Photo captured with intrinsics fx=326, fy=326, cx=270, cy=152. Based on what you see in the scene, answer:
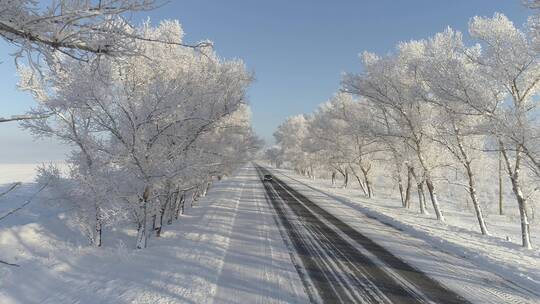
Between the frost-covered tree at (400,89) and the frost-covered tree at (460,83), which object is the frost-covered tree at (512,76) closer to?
the frost-covered tree at (460,83)

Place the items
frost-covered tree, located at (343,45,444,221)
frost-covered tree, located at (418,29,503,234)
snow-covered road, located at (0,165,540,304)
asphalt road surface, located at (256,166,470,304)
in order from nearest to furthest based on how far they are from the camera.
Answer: asphalt road surface, located at (256,166,470,304) → snow-covered road, located at (0,165,540,304) → frost-covered tree, located at (418,29,503,234) → frost-covered tree, located at (343,45,444,221)

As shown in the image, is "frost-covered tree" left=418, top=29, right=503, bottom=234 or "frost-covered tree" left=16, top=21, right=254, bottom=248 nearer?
"frost-covered tree" left=16, top=21, right=254, bottom=248

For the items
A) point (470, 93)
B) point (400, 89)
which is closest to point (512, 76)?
point (470, 93)

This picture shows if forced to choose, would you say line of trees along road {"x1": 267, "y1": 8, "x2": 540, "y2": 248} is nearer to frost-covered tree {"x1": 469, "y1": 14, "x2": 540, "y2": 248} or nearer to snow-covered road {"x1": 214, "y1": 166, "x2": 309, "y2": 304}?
frost-covered tree {"x1": 469, "y1": 14, "x2": 540, "y2": 248}

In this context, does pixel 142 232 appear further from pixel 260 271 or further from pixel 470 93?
pixel 470 93

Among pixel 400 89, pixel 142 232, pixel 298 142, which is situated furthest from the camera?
pixel 298 142

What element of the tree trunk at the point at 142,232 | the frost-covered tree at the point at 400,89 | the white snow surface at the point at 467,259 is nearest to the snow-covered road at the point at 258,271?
the tree trunk at the point at 142,232

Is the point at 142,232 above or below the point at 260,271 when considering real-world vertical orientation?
below

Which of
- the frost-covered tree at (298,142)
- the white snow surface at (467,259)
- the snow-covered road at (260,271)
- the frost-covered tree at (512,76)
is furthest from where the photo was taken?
the frost-covered tree at (298,142)

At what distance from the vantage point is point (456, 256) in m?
10.2

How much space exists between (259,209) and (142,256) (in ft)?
33.8

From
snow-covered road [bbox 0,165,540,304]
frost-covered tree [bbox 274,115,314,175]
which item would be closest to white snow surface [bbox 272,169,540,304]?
snow-covered road [bbox 0,165,540,304]

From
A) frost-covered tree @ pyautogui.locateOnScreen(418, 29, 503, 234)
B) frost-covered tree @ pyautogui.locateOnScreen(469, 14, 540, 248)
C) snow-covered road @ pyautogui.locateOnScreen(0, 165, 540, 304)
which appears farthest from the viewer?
frost-covered tree @ pyautogui.locateOnScreen(418, 29, 503, 234)

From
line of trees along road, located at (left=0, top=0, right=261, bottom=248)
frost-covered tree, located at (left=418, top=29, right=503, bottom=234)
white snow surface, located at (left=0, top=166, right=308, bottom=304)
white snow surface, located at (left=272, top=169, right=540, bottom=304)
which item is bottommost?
white snow surface, located at (left=0, top=166, right=308, bottom=304)
